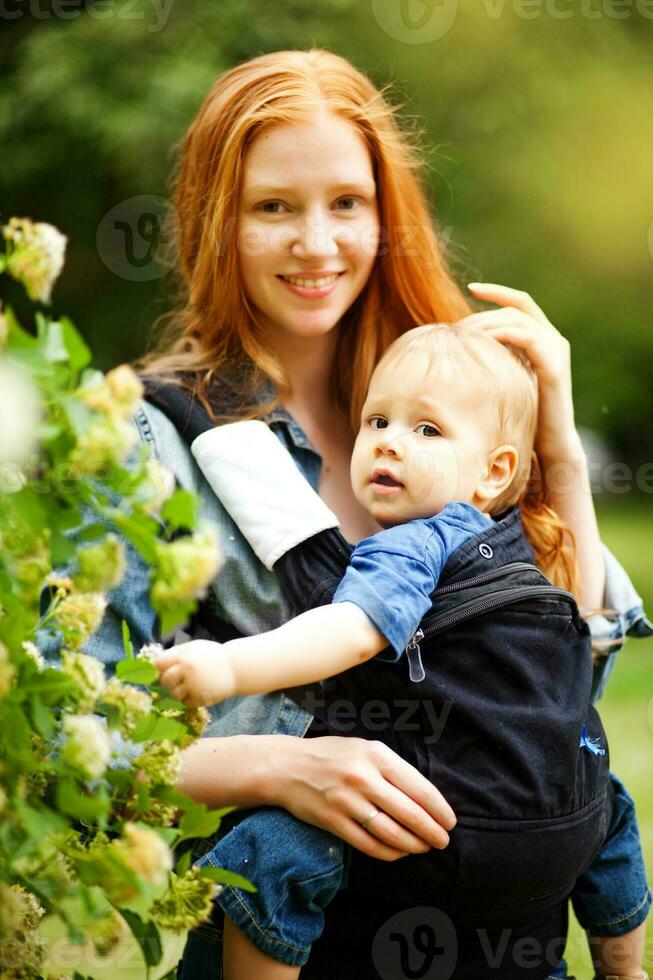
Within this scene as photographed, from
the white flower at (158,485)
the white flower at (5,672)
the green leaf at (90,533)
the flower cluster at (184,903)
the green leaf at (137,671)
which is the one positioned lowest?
the flower cluster at (184,903)

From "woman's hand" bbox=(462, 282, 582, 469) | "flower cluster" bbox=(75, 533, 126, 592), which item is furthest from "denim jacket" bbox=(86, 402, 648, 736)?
"flower cluster" bbox=(75, 533, 126, 592)

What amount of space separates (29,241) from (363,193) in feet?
4.14

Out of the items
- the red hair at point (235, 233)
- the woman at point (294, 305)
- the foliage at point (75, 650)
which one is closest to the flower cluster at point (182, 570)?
the foliage at point (75, 650)

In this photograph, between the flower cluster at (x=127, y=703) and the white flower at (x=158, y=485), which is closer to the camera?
the white flower at (x=158, y=485)

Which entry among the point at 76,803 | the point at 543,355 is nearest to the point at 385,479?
the point at 543,355

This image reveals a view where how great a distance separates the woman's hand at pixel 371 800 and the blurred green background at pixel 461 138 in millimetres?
7295

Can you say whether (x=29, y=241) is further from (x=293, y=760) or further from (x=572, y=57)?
(x=572, y=57)

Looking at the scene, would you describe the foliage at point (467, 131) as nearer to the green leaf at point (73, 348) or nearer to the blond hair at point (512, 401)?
the blond hair at point (512, 401)

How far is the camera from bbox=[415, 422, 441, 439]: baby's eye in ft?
6.86

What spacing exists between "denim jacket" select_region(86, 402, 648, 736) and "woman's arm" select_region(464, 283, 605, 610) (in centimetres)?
59

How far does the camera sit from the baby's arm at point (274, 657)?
61.0 inches

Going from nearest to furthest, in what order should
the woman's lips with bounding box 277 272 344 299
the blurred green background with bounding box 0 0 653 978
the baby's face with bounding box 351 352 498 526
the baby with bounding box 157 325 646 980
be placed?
1. the baby with bounding box 157 325 646 980
2. the baby's face with bounding box 351 352 498 526
3. the woman's lips with bounding box 277 272 344 299
4. the blurred green background with bounding box 0 0 653 978

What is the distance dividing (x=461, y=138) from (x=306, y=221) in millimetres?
12177

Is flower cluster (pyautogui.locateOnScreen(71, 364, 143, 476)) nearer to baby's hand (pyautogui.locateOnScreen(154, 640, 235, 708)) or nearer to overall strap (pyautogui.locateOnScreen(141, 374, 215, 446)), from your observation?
baby's hand (pyautogui.locateOnScreen(154, 640, 235, 708))
